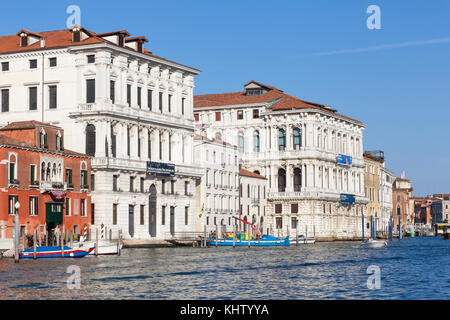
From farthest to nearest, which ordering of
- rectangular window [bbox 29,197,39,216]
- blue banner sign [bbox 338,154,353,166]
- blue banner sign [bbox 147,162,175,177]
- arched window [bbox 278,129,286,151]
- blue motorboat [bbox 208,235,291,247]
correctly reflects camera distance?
blue banner sign [bbox 338,154,353,166], arched window [bbox 278,129,286,151], blue motorboat [bbox 208,235,291,247], blue banner sign [bbox 147,162,175,177], rectangular window [bbox 29,197,39,216]

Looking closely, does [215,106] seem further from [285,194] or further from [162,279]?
[162,279]

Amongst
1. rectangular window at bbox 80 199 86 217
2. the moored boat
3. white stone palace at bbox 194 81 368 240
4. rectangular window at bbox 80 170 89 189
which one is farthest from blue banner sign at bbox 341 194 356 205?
the moored boat

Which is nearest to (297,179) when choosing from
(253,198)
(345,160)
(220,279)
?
(345,160)

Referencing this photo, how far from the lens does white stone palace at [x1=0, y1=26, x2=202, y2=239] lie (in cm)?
7031

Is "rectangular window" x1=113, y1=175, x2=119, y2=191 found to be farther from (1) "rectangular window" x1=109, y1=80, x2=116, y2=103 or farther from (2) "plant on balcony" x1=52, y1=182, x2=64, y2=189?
(2) "plant on balcony" x1=52, y1=182, x2=64, y2=189

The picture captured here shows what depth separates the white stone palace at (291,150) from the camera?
10356 cm

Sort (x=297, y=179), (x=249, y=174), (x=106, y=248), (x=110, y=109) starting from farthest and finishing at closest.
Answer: (x=297, y=179) → (x=249, y=174) → (x=110, y=109) → (x=106, y=248)

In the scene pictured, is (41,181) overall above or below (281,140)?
below

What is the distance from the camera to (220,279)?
124 ft

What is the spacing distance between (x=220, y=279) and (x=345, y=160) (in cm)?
7544

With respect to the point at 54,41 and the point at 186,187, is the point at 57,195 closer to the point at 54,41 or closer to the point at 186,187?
the point at 54,41

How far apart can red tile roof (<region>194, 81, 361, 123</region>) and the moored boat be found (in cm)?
5494

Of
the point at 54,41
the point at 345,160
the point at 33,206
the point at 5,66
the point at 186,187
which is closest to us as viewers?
the point at 33,206

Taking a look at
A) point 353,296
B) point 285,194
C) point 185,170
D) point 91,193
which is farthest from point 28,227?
point 285,194
